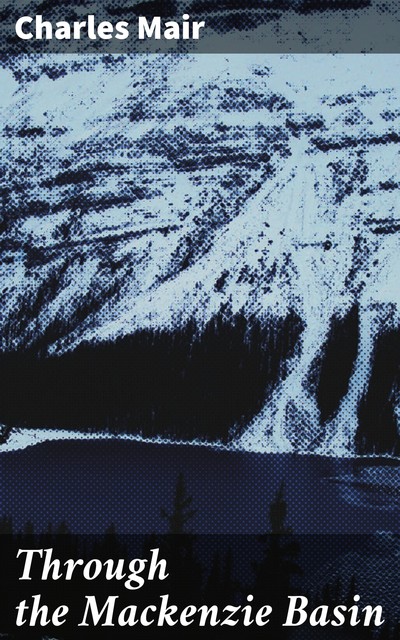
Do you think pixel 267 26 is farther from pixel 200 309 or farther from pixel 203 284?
pixel 200 309

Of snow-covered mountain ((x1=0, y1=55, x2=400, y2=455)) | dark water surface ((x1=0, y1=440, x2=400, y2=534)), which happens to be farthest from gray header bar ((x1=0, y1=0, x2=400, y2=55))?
dark water surface ((x1=0, y1=440, x2=400, y2=534))

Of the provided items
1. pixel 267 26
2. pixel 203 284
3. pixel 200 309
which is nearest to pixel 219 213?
pixel 203 284

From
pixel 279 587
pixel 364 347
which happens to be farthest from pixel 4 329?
pixel 279 587

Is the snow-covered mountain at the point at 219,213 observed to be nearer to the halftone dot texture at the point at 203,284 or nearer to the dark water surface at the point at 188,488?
the halftone dot texture at the point at 203,284

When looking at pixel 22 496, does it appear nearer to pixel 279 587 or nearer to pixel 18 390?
pixel 18 390

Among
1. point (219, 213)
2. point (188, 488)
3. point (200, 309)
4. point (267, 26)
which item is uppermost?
point (267, 26)
